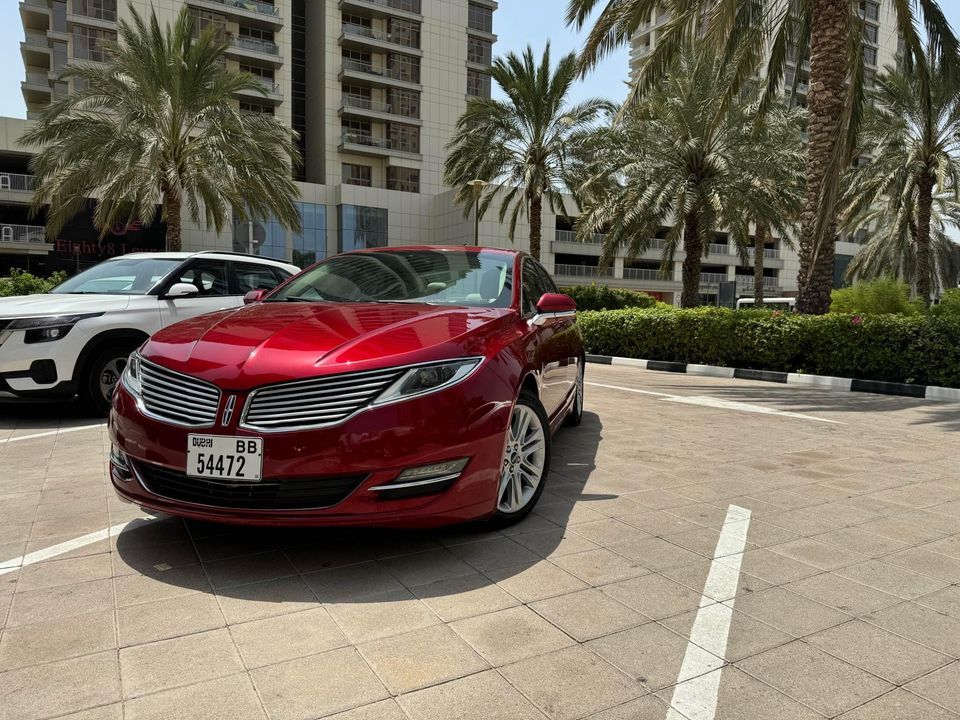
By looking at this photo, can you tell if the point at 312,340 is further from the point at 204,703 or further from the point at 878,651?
the point at 878,651

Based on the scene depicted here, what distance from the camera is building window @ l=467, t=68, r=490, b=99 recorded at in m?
55.8

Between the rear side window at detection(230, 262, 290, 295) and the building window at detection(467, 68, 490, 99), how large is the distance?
51143 millimetres

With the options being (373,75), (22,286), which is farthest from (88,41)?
(22,286)

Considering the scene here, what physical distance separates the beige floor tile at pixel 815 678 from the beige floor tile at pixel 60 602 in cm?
240

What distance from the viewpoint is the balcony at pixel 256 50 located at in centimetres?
4597

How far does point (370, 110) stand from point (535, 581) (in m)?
52.3

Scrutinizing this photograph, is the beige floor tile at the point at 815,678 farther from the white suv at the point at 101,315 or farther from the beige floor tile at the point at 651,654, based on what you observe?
the white suv at the point at 101,315

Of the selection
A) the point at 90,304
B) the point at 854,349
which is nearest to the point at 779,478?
the point at 90,304

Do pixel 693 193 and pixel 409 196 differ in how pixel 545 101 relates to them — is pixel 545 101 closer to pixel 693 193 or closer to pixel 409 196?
pixel 693 193

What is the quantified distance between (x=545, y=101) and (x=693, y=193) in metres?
7.24

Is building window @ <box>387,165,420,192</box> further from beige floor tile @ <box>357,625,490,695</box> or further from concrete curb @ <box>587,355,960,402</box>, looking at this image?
beige floor tile @ <box>357,625,490,695</box>

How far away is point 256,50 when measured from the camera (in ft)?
153

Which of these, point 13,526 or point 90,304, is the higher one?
point 90,304

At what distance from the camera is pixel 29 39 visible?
1887 inches
